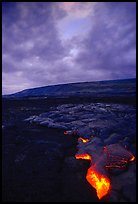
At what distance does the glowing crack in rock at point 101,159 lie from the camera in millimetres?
5177

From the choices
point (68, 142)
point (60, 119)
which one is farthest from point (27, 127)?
point (68, 142)

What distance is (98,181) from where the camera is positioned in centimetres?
529

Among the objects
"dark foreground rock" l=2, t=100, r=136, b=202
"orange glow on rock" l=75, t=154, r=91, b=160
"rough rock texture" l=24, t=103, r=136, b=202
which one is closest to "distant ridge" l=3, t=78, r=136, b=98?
"rough rock texture" l=24, t=103, r=136, b=202

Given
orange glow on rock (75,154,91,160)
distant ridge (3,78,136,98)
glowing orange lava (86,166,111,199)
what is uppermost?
distant ridge (3,78,136,98)

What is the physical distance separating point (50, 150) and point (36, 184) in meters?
2.40

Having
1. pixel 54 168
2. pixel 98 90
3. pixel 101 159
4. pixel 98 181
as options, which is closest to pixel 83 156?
pixel 101 159

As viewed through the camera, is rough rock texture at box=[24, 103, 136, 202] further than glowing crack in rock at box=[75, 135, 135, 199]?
No

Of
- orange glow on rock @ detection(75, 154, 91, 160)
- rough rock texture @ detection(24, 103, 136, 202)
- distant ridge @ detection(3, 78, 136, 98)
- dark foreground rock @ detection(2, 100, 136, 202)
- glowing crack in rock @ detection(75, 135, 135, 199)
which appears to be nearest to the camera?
rough rock texture @ detection(24, 103, 136, 202)

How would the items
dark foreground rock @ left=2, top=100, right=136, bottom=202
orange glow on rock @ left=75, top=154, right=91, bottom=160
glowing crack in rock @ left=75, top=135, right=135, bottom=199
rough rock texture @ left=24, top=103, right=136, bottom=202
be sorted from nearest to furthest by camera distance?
rough rock texture @ left=24, top=103, right=136, bottom=202 → dark foreground rock @ left=2, top=100, right=136, bottom=202 → glowing crack in rock @ left=75, top=135, right=135, bottom=199 → orange glow on rock @ left=75, top=154, right=91, bottom=160

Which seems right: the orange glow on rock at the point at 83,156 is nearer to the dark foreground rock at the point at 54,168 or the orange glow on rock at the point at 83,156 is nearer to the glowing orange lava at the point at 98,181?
the dark foreground rock at the point at 54,168

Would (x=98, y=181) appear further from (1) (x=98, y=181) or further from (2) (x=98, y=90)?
(2) (x=98, y=90)

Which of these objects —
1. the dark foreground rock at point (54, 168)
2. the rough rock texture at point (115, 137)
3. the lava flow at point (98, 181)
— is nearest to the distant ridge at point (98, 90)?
the rough rock texture at point (115, 137)

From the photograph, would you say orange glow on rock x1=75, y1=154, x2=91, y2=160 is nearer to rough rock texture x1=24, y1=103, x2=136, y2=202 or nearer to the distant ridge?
rough rock texture x1=24, y1=103, x2=136, y2=202

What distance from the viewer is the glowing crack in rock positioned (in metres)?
5.18
